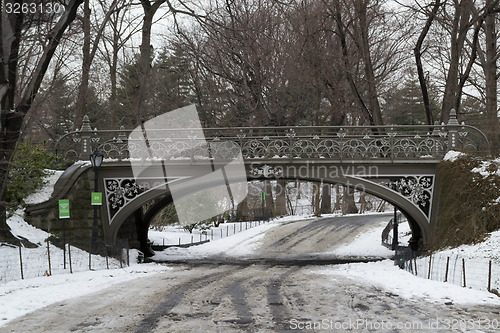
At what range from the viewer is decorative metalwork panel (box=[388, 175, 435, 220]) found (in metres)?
19.9

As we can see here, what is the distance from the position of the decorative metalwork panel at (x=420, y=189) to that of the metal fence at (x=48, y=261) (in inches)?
379

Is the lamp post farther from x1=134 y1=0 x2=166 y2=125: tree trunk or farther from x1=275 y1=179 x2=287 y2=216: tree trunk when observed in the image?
x1=275 y1=179 x2=287 y2=216: tree trunk

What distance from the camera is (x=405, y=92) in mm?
49344

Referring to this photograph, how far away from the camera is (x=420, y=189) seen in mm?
20000

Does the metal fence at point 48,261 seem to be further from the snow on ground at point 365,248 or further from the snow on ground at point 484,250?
the snow on ground at point 365,248

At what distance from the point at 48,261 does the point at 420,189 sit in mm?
12047

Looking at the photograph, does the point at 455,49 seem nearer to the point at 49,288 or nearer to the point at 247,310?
the point at 247,310

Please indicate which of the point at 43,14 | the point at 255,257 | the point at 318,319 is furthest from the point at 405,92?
the point at 318,319

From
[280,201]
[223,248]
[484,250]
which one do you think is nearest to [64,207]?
[484,250]

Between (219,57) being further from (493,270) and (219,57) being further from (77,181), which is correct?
(493,270)

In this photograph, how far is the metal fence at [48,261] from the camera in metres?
14.1

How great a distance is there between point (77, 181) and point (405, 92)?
3589cm

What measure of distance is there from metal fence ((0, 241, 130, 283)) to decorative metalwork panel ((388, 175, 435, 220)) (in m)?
9.63

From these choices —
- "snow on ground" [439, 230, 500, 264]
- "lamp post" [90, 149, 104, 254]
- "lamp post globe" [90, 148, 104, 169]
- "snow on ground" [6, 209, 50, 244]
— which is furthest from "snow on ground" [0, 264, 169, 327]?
"snow on ground" [439, 230, 500, 264]
